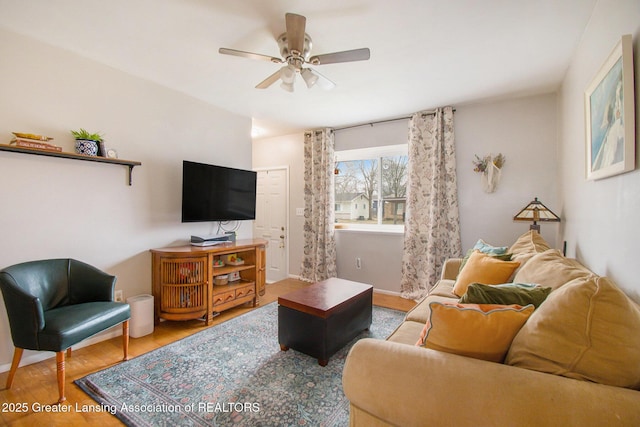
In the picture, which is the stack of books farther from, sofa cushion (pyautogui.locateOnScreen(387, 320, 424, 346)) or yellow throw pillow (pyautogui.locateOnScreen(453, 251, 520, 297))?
yellow throw pillow (pyautogui.locateOnScreen(453, 251, 520, 297))

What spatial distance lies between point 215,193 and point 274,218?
1818mm

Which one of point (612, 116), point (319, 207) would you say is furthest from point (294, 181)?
point (612, 116)

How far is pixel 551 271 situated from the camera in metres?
1.54

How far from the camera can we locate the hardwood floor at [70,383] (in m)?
1.61

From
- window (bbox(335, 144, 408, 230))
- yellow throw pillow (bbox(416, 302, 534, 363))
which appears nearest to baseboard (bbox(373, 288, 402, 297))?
window (bbox(335, 144, 408, 230))

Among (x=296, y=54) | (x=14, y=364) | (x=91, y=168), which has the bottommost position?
(x=14, y=364)

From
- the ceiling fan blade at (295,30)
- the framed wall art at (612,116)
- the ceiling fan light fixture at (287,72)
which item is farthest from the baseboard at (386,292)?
the ceiling fan blade at (295,30)

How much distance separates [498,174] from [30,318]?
4.45m

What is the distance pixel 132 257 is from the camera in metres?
2.81

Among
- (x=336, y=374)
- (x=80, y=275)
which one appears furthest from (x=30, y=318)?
(x=336, y=374)

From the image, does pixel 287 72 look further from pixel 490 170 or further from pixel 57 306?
pixel 490 170

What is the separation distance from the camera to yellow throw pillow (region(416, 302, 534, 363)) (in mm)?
1066

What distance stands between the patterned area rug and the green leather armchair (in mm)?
308

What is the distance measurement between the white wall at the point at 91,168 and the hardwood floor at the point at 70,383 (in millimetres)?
368
